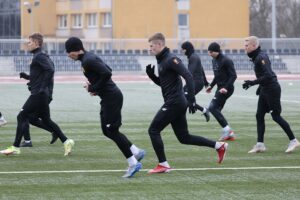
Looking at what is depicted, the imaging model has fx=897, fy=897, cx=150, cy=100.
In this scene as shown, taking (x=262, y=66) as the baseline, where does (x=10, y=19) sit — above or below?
above

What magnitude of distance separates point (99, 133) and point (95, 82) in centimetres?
639

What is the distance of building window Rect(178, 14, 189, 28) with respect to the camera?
8138cm

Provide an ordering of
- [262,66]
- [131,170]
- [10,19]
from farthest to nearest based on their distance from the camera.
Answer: [10,19] → [262,66] → [131,170]

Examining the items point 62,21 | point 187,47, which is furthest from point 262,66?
point 62,21

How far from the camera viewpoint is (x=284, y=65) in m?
57.7

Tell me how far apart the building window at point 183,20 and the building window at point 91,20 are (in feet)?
25.4

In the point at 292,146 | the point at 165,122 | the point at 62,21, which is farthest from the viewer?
the point at 62,21

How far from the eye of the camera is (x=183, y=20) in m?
81.7

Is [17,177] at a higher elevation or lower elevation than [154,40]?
lower

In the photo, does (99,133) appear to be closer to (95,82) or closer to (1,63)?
(95,82)

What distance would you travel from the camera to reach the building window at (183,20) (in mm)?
81375

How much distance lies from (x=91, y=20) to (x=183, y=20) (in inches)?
339

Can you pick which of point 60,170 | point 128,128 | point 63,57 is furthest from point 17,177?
point 63,57

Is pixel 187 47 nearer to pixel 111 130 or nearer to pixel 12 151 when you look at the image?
pixel 12 151
